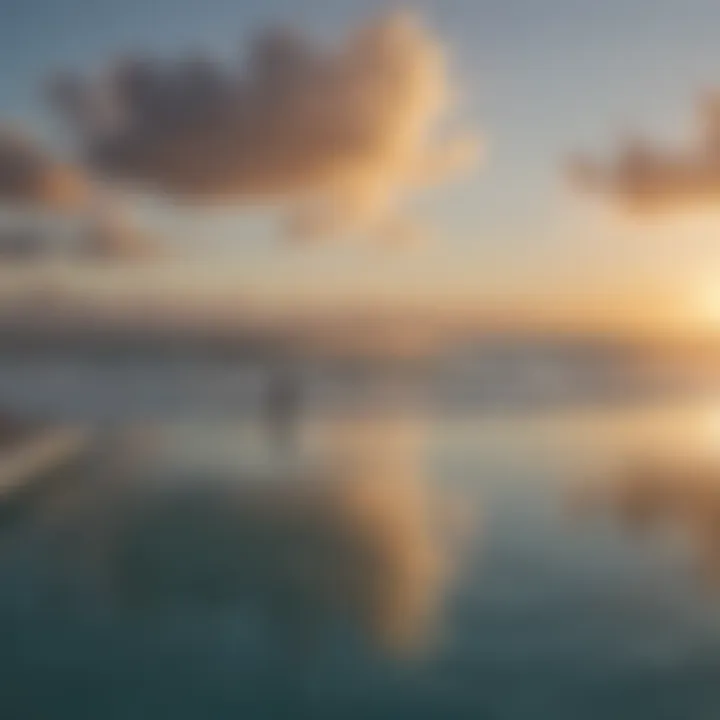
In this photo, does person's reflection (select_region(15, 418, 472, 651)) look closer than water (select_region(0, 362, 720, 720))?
No

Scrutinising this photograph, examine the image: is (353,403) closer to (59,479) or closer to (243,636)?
(59,479)

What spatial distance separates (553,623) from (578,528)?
779 millimetres

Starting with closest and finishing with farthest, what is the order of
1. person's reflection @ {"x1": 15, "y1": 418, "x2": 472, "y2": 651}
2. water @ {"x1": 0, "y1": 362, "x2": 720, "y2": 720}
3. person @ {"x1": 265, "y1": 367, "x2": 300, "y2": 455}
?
water @ {"x1": 0, "y1": 362, "x2": 720, "y2": 720}, person's reflection @ {"x1": 15, "y1": 418, "x2": 472, "y2": 651}, person @ {"x1": 265, "y1": 367, "x2": 300, "y2": 455}

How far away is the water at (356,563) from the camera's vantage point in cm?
265

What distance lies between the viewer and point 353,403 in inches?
209

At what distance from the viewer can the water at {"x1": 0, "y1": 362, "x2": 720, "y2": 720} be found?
265 centimetres

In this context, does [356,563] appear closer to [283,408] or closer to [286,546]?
[286,546]

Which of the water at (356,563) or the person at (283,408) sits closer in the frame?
the water at (356,563)

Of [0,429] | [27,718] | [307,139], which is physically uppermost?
[307,139]

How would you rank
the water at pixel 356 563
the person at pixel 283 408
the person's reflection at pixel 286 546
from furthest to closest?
1. the person at pixel 283 408
2. the person's reflection at pixel 286 546
3. the water at pixel 356 563

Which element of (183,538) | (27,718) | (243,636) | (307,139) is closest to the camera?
(27,718)

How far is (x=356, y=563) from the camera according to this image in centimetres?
344

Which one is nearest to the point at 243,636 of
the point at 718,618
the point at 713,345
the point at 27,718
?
the point at 27,718

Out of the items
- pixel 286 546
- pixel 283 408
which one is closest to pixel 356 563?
pixel 286 546
